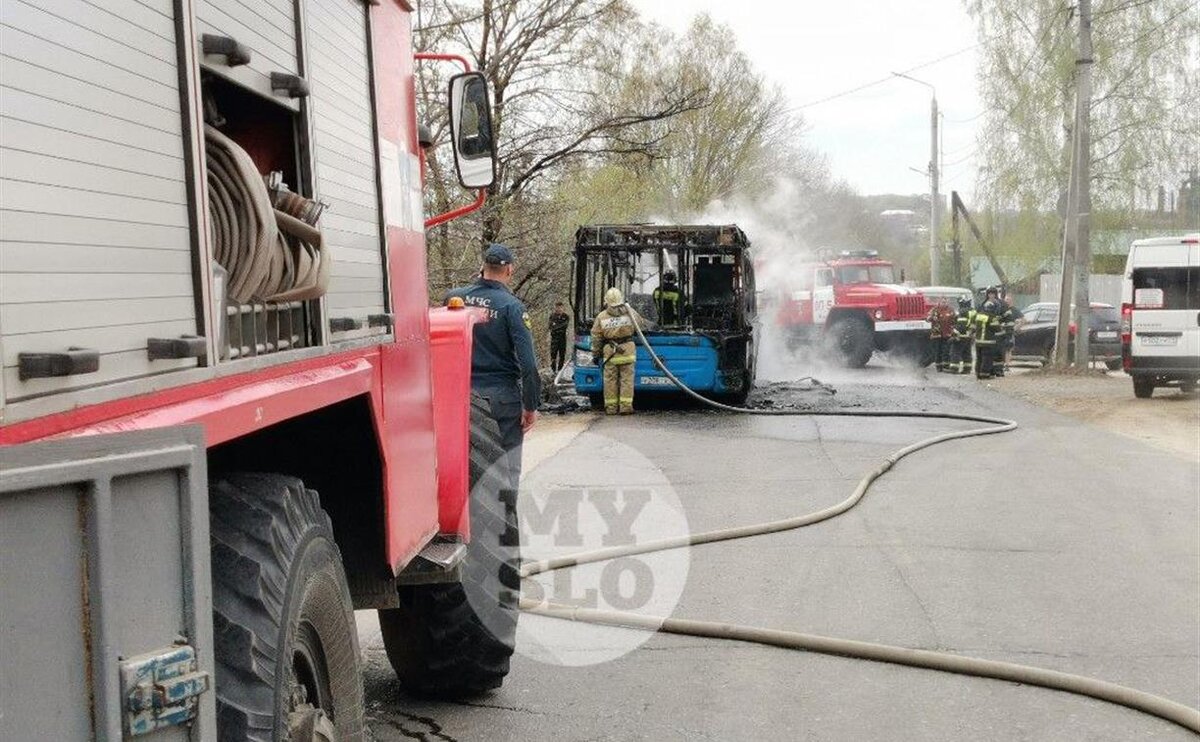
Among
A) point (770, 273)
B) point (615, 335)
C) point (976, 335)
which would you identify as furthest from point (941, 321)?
point (615, 335)

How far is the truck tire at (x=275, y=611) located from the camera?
2.52m

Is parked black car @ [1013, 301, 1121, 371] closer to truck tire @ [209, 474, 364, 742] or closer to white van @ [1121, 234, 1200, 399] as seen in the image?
white van @ [1121, 234, 1200, 399]

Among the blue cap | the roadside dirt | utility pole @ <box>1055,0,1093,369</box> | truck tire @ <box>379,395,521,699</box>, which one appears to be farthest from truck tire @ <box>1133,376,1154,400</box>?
truck tire @ <box>379,395,521,699</box>

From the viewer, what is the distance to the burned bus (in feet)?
65.3

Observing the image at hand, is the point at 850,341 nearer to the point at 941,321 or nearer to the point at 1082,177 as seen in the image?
the point at 941,321

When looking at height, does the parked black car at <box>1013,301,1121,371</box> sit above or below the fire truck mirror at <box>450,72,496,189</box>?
below

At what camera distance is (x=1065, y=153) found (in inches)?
1448

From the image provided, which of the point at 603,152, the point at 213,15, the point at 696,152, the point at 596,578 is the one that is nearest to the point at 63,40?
the point at 213,15

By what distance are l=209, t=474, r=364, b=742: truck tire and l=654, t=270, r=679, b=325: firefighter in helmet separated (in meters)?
17.3

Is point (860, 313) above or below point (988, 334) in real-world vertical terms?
above

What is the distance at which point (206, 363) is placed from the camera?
2.34 metres

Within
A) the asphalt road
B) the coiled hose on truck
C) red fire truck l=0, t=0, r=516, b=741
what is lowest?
the asphalt road

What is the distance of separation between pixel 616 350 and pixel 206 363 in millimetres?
16875

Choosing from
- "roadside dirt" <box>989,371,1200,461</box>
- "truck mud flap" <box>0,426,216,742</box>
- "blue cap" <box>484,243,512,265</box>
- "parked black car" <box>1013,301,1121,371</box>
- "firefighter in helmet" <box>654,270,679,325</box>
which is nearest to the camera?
"truck mud flap" <box>0,426,216,742</box>
